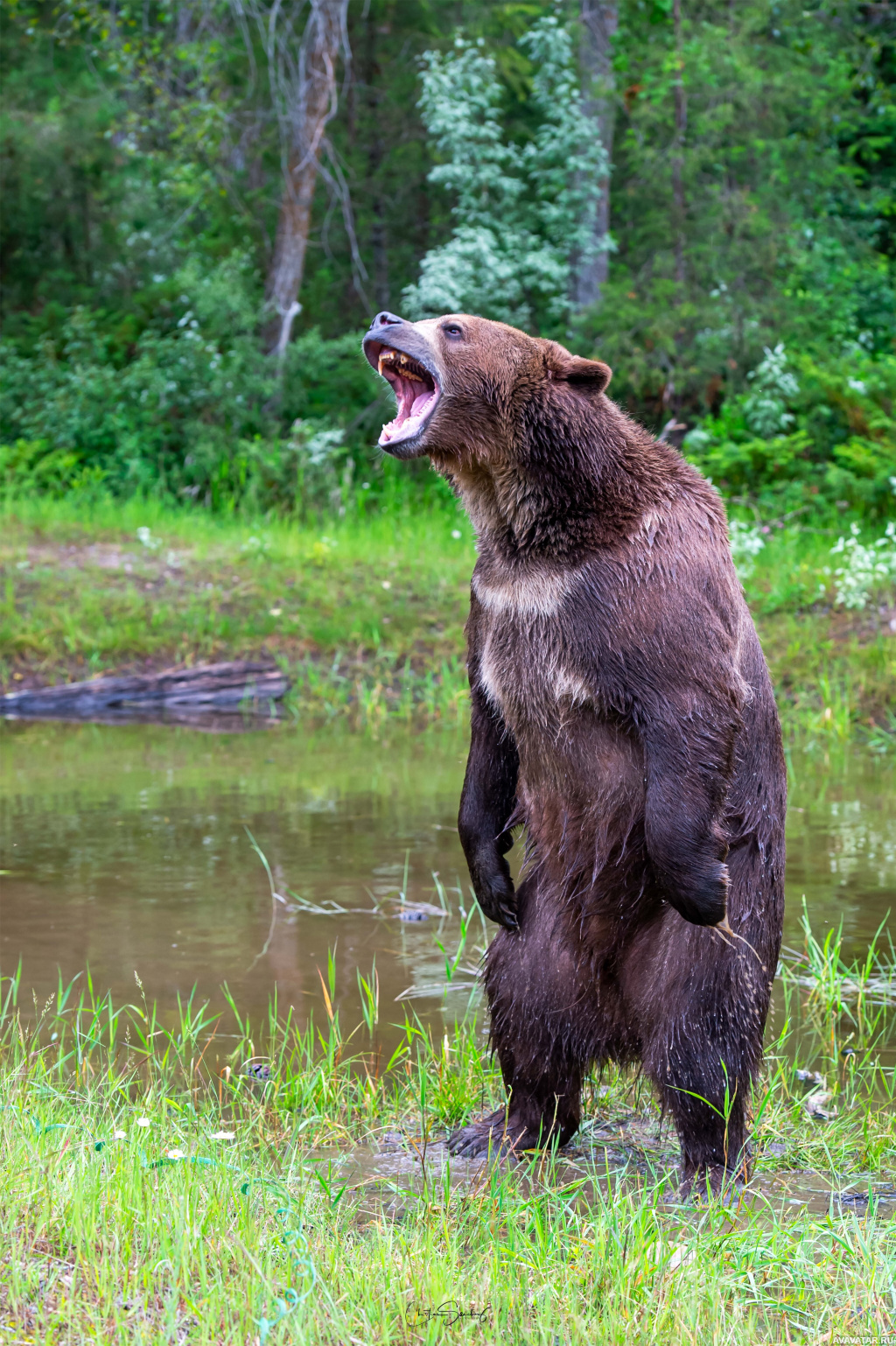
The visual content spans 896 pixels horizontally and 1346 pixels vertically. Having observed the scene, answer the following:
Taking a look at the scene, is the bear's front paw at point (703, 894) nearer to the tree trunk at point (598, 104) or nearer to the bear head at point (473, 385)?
the bear head at point (473, 385)

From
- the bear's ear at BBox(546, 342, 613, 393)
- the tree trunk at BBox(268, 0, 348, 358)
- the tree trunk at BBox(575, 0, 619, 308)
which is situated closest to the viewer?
the bear's ear at BBox(546, 342, 613, 393)

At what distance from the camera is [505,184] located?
534 inches

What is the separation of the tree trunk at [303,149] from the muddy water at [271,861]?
722 cm

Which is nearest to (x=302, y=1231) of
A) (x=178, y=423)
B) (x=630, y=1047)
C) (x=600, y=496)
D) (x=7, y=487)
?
(x=630, y=1047)

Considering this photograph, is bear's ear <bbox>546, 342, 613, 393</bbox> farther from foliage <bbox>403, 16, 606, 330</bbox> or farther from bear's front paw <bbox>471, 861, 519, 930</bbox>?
foliage <bbox>403, 16, 606, 330</bbox>

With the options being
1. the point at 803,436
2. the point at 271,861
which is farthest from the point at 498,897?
the point at 803,436

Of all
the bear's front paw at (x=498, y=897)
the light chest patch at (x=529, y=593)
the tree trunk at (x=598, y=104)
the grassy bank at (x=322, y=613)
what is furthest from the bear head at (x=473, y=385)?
the tree trunk at (x=598, y=104)

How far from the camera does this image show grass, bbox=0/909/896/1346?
2277mm

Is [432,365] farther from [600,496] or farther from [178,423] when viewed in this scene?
[178,423]

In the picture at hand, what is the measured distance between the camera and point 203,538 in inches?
449

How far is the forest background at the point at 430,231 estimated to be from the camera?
1316 cm

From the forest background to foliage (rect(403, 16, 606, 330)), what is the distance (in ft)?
0.15

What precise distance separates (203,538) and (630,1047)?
8644 millimetres

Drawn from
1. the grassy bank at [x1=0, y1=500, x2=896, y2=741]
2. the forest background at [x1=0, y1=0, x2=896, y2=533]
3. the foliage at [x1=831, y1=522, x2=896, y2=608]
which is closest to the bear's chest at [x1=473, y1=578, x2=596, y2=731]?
the grassy bank at [x1=0, y1=500, x2=896, y2=741]
